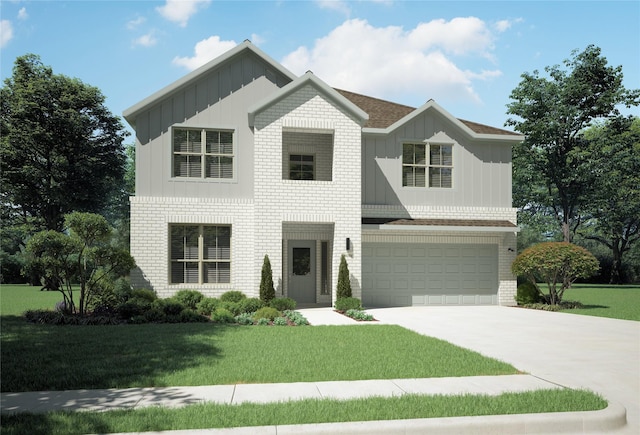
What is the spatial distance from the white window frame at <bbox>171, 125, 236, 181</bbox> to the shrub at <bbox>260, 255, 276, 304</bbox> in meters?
4.01

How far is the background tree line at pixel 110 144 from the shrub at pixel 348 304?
79.3 feet

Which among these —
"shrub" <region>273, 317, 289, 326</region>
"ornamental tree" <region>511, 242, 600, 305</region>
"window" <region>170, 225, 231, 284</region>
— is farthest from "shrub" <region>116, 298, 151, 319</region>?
"ornamental tree" <region>511, 242, 600, 305</region>

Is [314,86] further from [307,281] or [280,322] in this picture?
[280,322]

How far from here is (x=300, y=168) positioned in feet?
72.7

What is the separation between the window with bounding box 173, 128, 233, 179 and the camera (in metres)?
20.0

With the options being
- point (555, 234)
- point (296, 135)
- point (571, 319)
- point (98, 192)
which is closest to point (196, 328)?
point (296, 135)

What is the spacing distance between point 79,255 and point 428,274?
13535mm

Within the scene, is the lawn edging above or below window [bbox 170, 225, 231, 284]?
below


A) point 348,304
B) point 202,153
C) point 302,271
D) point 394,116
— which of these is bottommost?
point 348,304

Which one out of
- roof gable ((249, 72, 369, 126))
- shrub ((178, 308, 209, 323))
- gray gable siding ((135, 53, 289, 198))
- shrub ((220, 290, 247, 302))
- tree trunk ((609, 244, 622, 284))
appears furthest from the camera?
tree trunk ((609, 244, 622, 284))

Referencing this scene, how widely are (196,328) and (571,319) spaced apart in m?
12.0

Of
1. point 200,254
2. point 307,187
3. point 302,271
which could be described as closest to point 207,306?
point 200,254

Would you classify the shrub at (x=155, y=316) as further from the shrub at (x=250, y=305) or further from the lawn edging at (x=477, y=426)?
the lawn edging at (x=477, y=426)

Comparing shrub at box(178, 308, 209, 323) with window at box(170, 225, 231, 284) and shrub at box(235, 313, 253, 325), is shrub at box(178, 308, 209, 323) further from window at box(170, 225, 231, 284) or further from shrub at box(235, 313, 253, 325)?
window at box(170, 225, 231, 284)
